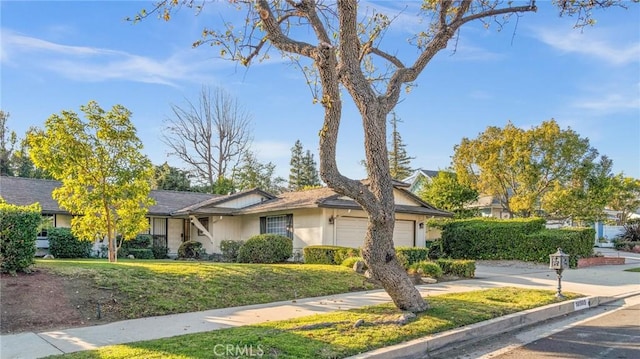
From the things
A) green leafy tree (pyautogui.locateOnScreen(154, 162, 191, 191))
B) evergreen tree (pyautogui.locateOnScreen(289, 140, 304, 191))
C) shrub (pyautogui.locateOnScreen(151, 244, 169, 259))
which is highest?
evergreen tree (pyautogui.locateOnScreen(289, 140, 304, 191))

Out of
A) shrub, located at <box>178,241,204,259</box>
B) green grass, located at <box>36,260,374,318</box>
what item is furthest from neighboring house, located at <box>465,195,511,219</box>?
green grass, located at <box>36,260,374,318</box>

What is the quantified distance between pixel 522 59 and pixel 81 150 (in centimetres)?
1375

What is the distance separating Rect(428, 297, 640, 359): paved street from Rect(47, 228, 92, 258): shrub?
19.1 metres

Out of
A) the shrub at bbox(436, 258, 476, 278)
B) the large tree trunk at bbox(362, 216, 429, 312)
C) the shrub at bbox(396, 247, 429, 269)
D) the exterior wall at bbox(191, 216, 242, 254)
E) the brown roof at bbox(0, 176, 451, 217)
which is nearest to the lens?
the large tree trunk at bbox(362, 216, 429, 312)

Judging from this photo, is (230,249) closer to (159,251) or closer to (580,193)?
(159,251)

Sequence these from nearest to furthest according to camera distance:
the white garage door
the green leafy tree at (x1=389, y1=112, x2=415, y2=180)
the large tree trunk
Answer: the large tree trunk
the white garage door
the green leafy tree at (x1=389, y1=112, x2=415, y2=180)

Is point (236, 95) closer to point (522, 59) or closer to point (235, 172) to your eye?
point (235, 172)

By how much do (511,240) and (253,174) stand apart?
28.0 meters

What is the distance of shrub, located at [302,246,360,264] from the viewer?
1519 cm

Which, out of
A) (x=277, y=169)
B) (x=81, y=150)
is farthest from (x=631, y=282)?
(x=277, y=169)

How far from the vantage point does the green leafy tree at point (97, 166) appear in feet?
42.8

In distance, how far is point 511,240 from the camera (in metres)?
20.7

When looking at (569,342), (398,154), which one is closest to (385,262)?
(569,342)

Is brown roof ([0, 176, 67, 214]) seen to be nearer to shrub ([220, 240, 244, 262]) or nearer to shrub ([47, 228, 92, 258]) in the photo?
shrub ([47, 228, 92, 258])
